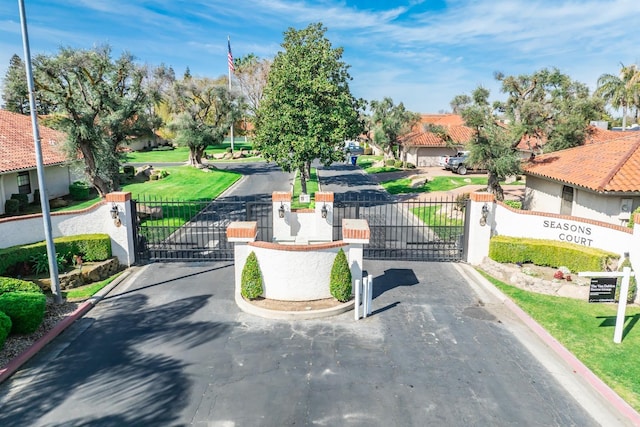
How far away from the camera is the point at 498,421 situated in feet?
23.4

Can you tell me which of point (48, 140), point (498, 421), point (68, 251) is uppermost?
point (48, 140)

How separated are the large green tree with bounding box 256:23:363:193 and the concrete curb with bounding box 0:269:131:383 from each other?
13.1 metres

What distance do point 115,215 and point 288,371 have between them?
9.17 metres

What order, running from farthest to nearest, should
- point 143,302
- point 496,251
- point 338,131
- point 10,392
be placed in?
point 338,131 → point 496,251 → point 143,302 → point 10,392

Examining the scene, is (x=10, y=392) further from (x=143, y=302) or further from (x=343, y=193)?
(x=343, y=193)

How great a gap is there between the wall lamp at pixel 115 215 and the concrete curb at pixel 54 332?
189cm

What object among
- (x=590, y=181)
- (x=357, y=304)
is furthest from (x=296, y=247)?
(x=590, y=181)

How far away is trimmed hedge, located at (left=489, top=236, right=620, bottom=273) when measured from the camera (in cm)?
1288

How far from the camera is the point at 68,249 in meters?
13.8

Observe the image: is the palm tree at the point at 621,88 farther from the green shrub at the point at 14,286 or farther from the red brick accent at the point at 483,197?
the green shrub at the point at 14,286

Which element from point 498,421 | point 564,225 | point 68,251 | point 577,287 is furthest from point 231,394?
point 564,225

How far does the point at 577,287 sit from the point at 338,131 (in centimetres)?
1499

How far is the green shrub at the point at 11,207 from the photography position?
22688mm

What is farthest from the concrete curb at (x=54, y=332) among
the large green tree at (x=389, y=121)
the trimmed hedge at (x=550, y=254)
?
the large green tree at (x=389, y=121)
